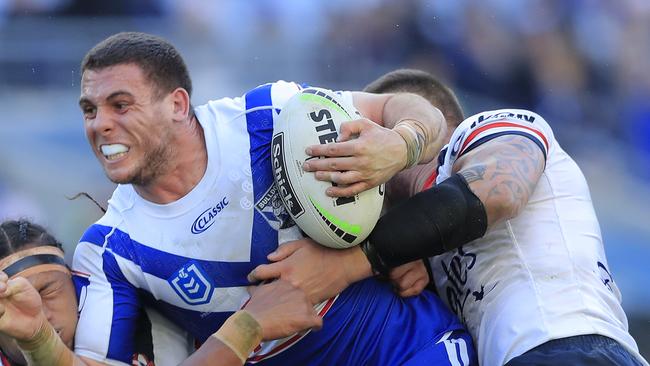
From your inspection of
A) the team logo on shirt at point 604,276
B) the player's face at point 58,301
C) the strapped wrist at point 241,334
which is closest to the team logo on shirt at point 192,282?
the strapped wrist at point 241,334

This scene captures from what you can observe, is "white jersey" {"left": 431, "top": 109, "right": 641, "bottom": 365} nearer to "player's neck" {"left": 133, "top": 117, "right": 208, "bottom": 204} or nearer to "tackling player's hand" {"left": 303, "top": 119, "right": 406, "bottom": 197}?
"tackling player's hand" {"left": 303, "top": 119, "right": 406, "bottom": 197}

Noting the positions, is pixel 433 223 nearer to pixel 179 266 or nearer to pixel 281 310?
pixel 281 310

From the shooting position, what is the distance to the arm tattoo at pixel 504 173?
3551 mm

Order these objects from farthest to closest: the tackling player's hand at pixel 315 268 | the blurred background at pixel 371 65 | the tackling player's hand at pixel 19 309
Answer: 1. the blurred background at pixel 371 65
2. the tackling player's hand at pixel 315 268
3. the tackling player's hand at pixel 19 309

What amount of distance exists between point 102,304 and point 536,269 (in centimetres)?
154

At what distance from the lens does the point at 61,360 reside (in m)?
3.53

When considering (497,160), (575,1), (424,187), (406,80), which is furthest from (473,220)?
(575,1)

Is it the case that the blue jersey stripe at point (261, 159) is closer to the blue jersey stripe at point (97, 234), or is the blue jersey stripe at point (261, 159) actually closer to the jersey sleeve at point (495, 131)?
the blue jersey stripe at point (97, 234)

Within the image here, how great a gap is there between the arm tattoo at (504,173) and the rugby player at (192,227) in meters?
0.23

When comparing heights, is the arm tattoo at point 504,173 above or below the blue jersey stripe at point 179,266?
above

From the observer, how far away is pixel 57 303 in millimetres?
3777

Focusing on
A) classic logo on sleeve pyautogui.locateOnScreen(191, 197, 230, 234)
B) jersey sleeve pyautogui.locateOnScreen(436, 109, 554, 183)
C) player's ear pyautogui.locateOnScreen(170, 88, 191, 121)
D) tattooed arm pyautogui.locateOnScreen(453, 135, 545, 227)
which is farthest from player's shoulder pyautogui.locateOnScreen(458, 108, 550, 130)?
player's ear pyautogui.locateOnScreen(170, 88, 191, 121)

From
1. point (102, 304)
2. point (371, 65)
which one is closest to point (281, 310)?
point (102, 304)

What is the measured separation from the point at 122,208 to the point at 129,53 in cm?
58
